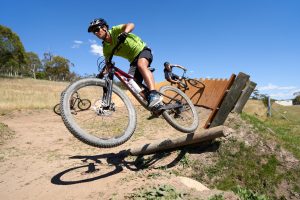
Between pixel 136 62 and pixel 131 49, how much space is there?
0.28 metres

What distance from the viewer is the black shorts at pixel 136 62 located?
6.04 metres

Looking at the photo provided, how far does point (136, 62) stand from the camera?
20.0 ft

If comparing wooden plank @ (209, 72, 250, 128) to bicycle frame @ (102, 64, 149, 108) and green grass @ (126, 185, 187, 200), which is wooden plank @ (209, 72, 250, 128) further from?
green grass @ (126, 185, 187, 200)

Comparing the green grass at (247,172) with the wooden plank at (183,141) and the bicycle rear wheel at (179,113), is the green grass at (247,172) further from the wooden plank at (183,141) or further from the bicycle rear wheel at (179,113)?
the bicycle rear wheel at (179,113)

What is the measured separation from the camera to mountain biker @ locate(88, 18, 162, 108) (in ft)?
17.9

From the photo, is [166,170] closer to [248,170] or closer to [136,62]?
[248,170]

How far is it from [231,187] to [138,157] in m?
2.34

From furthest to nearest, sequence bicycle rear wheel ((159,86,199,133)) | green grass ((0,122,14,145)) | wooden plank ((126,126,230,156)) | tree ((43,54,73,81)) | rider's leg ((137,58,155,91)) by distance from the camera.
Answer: tree ((43,54,73,81)), green grass ((0,122,14,145)), wooden plank ((126,126,230,156)), bicycle rear wheel ((159,86,199,133)), rider's leg ((137,58,155,91))

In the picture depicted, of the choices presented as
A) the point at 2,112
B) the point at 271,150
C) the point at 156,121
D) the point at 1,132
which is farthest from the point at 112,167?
the point at 2,112

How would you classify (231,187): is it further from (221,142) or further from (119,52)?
(119,52)

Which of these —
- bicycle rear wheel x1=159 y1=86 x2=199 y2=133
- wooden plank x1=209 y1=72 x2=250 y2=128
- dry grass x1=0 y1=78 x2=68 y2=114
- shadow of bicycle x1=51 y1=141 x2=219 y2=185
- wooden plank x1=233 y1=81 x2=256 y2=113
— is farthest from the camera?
dry grass x1=0 y1=78 x2=68 y2=114

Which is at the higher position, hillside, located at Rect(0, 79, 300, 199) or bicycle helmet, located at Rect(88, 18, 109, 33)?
bicycle helmet, located at Rect(88, 18, 109, 33)

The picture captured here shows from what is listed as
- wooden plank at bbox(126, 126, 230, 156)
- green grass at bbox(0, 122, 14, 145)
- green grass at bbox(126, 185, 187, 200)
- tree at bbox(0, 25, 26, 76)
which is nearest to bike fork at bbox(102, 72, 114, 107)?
green grass at bbox(126, 185, 187, 200)

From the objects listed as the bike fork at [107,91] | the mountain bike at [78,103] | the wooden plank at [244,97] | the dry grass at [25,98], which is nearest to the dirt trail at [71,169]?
the mountain bike at [78,103]
